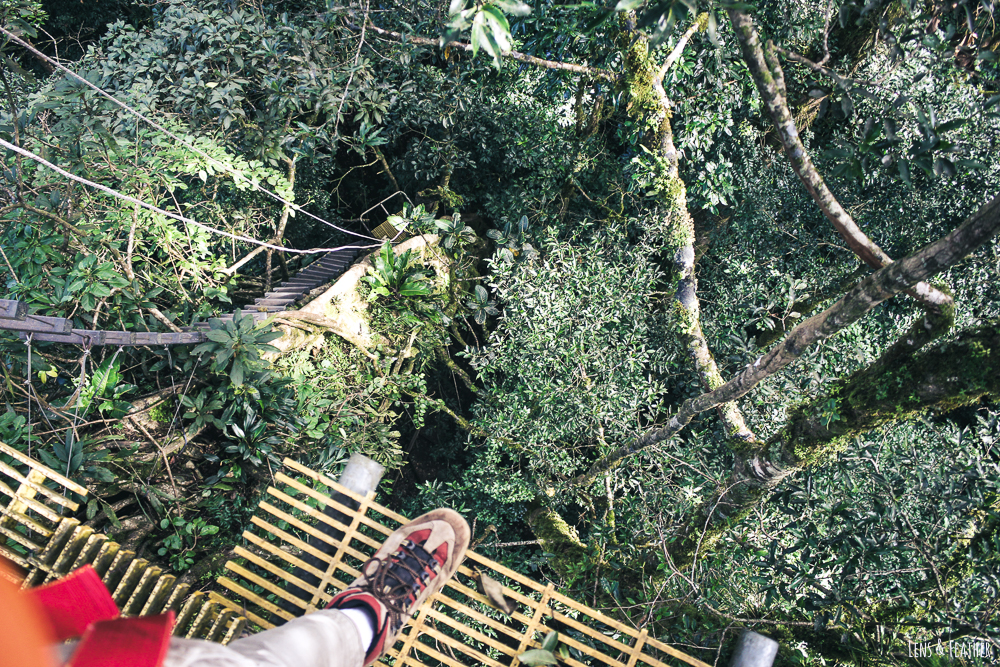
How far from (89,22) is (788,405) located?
36.1ft

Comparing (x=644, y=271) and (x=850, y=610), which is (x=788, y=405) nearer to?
(x=644, y=271)

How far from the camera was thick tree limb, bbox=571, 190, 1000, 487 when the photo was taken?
2188 mm

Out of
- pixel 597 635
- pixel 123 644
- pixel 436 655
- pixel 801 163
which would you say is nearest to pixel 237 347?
pixel 436 655

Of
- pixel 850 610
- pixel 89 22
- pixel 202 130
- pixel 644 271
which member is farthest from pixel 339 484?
pixel 89 22

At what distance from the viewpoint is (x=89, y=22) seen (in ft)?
26.3

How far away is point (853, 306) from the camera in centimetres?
265

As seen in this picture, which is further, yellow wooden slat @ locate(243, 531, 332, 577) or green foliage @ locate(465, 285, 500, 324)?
green foliage @ locate(465, 285, 500, 324)

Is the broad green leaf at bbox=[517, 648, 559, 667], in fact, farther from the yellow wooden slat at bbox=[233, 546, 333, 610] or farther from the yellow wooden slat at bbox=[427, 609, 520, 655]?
the yellow wooden slat at bbox=[233, 546, 333, 610]

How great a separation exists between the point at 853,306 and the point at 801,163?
0.88 metres

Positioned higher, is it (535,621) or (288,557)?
(535,621)

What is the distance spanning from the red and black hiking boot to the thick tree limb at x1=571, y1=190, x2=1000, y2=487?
71.9 inches

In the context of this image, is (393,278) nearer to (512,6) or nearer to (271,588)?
(271,588)

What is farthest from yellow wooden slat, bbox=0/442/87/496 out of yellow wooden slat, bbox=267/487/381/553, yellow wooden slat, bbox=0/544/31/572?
yellow wooden slat, bbox=267/487/381/553

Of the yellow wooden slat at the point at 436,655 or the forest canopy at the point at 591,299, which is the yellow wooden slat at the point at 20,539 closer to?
the forest canopy at the point at 591,299
